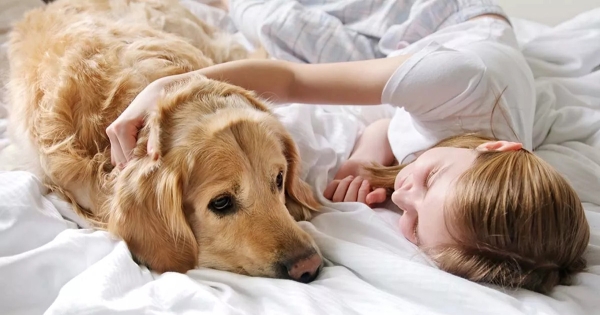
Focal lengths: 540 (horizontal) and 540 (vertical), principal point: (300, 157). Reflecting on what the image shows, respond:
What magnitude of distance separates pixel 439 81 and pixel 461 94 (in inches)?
2.5

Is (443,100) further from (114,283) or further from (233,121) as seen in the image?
(114,283)

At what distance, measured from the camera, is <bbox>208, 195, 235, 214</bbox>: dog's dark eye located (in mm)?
1023

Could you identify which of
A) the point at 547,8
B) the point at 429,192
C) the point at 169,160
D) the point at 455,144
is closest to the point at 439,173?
the point at 429,192

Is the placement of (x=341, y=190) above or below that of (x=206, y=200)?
below

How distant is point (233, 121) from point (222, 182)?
0.40 feet

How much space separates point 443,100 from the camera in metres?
1.27

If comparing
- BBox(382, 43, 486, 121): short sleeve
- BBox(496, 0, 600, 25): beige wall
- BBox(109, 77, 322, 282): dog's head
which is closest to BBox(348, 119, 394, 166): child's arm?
BBox(382, 43, 486, 121): short sleeve

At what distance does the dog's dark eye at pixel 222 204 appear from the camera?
3.36 ft

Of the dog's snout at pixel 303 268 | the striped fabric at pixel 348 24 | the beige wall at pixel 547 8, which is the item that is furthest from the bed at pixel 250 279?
the beige wall at pixel 547 8

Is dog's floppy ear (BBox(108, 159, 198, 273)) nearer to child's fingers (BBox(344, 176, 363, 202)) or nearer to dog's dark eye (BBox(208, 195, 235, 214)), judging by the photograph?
dog's dark eye (BBox(208, 195, 235, 214))

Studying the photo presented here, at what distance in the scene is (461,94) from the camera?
126 cm

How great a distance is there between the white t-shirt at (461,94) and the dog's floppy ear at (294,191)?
0.26 m

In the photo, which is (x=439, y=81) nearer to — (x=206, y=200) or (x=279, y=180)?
(x=279, y=180)

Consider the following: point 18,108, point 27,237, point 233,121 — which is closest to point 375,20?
point 233,121
